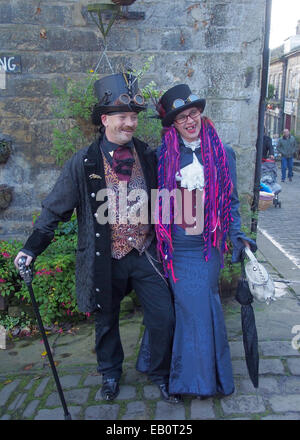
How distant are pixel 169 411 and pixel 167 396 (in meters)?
0.11

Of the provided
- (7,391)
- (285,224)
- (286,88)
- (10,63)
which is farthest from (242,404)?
(286,88)

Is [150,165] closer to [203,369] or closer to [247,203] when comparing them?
[203,369]

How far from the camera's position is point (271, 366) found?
341cm

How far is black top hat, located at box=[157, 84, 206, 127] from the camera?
2840 mm

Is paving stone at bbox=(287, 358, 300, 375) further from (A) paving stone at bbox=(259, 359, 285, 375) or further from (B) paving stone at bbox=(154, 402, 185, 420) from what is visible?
(B) paving stone at bbox=(154, 402, 185, 420)

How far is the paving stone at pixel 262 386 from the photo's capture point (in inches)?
123

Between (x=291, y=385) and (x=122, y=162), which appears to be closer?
(x=122, y=162)

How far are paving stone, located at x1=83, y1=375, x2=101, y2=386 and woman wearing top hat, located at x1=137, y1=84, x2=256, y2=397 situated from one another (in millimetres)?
623

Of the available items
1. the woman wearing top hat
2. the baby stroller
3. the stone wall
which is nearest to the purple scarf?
the woman wearing top hat

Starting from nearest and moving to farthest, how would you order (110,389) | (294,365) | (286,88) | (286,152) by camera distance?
(110,389), (294,365), (286,152), (286,88)

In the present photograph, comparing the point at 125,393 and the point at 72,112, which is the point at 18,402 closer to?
the point at 125,393

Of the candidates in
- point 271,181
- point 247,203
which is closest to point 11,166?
point 247,203

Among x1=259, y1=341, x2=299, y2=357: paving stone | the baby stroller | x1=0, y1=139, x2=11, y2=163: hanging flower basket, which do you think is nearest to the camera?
x1=259, y1=341, x2=299, y2=357: paving stone

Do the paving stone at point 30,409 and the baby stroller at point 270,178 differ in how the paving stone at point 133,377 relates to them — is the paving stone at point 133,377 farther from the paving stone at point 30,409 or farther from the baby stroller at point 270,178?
the baby stroller at point 270,178
